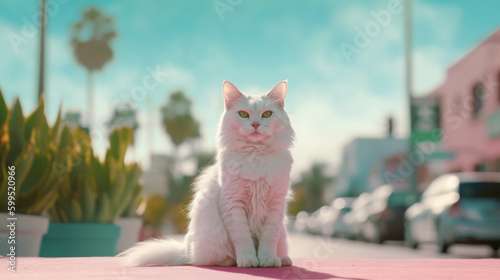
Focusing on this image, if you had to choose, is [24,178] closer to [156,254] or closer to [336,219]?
[156,254]

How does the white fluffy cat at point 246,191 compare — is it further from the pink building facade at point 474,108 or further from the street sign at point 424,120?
the pink building facade at point 474,108

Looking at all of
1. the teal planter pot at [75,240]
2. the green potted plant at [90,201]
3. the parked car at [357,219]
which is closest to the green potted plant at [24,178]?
the green potted plant at [90,201]

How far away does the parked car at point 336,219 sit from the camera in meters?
25.2

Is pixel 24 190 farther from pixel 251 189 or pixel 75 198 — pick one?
pixel 251 189

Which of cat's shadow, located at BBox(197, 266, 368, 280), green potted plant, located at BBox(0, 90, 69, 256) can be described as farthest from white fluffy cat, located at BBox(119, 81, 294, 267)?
green potted plant, located at BBox(0, 90, 69, 256)

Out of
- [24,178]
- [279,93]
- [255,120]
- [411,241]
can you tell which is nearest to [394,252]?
[411,241]

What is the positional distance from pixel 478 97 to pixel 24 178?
2410 cm

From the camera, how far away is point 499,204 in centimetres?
1144

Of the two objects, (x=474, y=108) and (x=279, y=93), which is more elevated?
(x=474, y=108)

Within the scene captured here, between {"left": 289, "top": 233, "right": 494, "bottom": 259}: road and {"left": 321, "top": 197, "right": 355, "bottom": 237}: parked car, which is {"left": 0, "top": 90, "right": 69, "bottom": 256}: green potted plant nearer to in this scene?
{"left": 289, "top": 233, "right": 494, "bottom": 259}: road

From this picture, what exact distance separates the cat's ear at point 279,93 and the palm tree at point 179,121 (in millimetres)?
41175

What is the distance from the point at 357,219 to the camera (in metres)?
20.8

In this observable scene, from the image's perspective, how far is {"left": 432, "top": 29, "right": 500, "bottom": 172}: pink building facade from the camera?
966 inches

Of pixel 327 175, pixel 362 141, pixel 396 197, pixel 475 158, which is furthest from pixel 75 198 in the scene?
pixel 327 175
